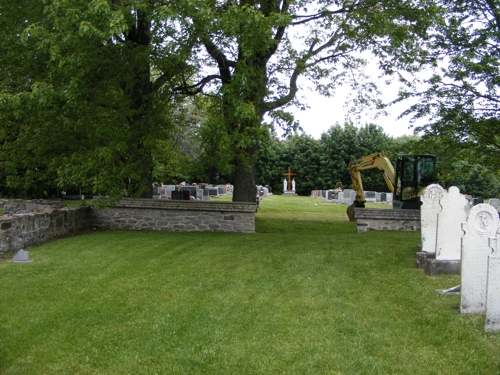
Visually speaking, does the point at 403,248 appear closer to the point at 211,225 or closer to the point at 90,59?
the point at 211,225

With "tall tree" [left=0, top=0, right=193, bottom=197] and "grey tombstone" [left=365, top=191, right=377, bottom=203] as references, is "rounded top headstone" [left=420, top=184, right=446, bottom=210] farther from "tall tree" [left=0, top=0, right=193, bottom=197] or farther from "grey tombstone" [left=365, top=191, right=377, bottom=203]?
"grey tombstone" [left=365, top=191, right=377, bottom=203]

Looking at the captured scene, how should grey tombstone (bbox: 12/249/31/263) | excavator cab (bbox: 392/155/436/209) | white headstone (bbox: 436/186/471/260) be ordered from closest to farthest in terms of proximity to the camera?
white headstone (bbox: 436/186/471/260)
grey tombstone (bbox: 12/249/31/263)
excavator cab (bbox: 392/155/436/209)

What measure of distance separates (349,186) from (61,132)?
125 feet

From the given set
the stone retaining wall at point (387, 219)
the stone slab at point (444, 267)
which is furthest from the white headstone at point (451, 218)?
the stone retaining wall at point (387, 219)

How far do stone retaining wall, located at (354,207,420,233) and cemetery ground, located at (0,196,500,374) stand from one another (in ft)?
16.0

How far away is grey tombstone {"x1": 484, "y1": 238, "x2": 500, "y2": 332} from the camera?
190 inches

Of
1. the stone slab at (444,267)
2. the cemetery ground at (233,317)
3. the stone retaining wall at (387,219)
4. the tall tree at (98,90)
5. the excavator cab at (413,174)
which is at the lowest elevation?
the cemetery ground at (233,317)

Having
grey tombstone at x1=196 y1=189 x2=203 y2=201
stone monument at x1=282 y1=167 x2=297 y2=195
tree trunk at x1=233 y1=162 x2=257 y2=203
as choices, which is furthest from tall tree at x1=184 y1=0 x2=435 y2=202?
stone monument at x1=282 y1=167 x2=297 y2=195

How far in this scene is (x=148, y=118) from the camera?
39.1 ft

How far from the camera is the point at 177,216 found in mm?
14328

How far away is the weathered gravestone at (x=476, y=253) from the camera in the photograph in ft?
17.7

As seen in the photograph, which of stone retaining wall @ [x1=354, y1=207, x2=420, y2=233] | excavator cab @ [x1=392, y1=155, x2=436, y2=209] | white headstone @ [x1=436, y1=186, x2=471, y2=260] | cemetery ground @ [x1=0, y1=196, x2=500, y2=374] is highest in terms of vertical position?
excavator cab @ [x1=392, y1=155, x2=436, y2=209]

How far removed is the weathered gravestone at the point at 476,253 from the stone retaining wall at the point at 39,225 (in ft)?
29.1

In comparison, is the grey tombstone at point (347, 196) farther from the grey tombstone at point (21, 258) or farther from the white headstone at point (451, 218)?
the grey tombstone at point (21, 258)
